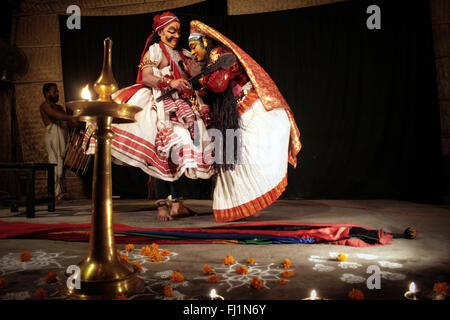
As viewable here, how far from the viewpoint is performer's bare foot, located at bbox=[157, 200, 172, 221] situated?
9.47ft

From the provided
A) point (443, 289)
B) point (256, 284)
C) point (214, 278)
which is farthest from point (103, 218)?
point (443, 289)

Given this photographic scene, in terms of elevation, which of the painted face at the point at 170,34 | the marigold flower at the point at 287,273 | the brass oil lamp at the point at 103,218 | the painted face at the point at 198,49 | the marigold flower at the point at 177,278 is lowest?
the marigold flower at the point at 287,273

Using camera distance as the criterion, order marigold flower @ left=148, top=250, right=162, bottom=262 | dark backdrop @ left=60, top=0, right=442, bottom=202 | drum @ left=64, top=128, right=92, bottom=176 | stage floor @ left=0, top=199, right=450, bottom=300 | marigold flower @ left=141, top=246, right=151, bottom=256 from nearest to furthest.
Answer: stage floor @ left=0, top=199, right=450, bottom=300, marigold flower @ left=148, top=250, right=162, bottom=262, marigold flower @ left=141, top=246, right=151, bottom=256, dark backdrop @ left=60, top=0, right=442, bottom=202, drum @ left=64, top=128, right=92, bottom=176

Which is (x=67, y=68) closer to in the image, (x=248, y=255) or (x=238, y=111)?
(x=238, y=111)

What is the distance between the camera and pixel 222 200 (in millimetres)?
2750

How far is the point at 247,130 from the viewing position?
279 cm

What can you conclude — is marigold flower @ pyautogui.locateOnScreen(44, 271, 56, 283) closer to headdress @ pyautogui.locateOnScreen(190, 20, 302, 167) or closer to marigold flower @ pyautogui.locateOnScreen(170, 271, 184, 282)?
marigold flower @ pyautogui.locateOnScreen(170, 271, 184, 282)

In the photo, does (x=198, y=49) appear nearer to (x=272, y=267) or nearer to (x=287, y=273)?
(x=272, y=267)

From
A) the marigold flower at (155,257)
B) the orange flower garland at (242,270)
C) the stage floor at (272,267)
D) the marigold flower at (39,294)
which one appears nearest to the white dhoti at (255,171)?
the stage floor at (272,267)

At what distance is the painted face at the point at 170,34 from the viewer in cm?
310

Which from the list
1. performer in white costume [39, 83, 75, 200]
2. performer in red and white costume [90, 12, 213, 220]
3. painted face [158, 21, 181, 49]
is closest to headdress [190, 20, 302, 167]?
painted face [158, 21, 181, 49]

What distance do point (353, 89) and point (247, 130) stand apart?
218cm

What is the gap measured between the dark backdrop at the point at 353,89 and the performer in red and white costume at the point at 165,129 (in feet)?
5.40

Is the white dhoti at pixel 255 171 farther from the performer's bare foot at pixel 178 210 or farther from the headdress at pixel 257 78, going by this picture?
the performer's bare foot at pixel 178 210
